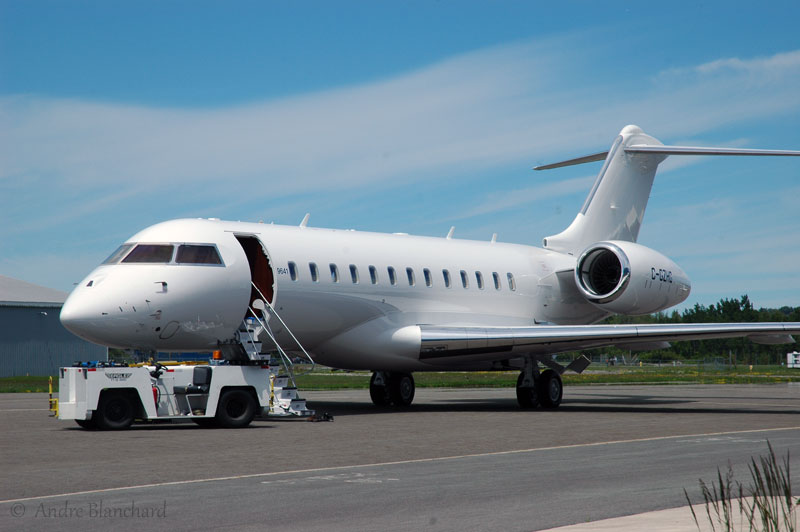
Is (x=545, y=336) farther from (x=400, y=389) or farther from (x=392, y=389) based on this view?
(x=392, y=389)

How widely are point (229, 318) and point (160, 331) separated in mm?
1460

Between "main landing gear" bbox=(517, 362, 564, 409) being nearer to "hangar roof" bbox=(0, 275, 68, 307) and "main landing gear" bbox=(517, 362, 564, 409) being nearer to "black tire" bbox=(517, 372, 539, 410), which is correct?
"black tire" bbox=(517, 372, 539, 410)

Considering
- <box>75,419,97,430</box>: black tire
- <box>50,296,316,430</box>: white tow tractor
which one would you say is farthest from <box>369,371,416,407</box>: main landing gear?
<box>75,419,97,430</box>: black tire

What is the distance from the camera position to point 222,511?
863 cm

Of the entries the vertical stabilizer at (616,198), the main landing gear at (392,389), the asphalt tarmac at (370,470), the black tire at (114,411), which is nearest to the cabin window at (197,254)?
the black tire at (114,411)

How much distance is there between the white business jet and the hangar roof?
39321 millimetres

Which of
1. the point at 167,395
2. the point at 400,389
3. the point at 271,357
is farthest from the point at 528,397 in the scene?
the point at 167,395

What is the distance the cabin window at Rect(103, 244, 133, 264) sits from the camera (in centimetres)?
1905

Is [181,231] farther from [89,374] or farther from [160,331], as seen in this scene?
[89,374]

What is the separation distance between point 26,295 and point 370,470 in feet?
181

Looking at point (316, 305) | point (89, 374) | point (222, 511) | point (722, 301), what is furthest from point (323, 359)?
point (722, 301)

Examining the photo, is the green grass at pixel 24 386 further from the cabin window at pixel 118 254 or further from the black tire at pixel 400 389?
the cabin window at pixel 118 254

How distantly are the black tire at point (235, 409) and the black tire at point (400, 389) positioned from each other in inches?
320

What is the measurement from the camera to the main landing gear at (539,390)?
24781 millimetres
